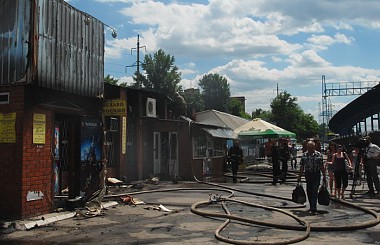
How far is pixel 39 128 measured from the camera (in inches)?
356

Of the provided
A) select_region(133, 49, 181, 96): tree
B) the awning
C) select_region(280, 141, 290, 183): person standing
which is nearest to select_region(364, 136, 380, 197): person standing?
select_region(280, 141, 290, 183): person standing

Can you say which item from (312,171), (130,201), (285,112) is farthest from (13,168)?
(285,112)

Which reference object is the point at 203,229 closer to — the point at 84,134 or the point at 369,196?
the point at 84,134

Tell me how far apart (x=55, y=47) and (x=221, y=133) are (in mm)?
13617

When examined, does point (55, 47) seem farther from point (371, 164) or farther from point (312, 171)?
point (371, 164)

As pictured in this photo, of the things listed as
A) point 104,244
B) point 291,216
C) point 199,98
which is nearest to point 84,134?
point 104,244

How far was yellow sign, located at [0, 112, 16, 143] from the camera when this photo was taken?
8.65m

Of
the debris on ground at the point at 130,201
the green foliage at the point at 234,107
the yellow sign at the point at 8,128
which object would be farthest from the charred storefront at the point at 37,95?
the green foliage at the point at 234,107

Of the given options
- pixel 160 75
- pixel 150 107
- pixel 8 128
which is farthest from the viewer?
pixel 160 75

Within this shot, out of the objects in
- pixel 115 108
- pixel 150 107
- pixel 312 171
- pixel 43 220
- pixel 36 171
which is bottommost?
pixel 43 220

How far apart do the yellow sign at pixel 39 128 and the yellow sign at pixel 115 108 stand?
3077 millimetres

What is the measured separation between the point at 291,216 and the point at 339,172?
438cm

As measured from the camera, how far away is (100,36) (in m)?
11.4

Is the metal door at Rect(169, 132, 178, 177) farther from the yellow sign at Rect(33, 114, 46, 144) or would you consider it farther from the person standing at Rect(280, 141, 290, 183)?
the yellow sign at Rect(33, 114, 46, 144)
